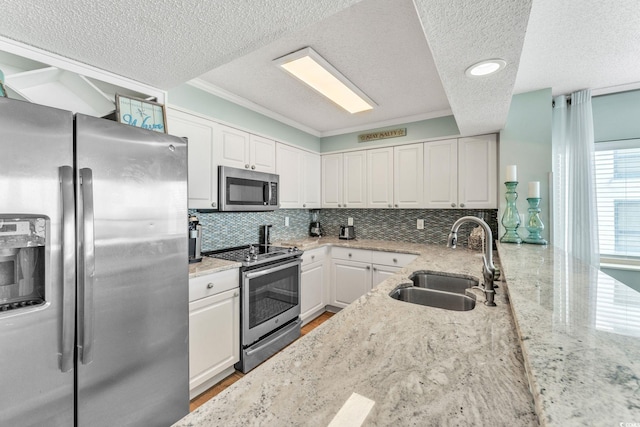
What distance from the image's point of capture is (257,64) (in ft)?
6.74

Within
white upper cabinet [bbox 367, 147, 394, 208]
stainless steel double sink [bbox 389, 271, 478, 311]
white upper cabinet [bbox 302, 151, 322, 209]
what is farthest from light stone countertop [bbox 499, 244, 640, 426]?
white upper cabinet [bbox 302, 151, 322, 209]

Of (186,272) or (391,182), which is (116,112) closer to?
(186,272)

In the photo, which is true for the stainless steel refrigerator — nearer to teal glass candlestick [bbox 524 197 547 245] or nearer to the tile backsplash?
the tile backsplash

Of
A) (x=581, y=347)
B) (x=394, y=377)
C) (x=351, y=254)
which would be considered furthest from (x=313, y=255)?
(x=581, y=347)

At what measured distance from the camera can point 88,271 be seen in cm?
121

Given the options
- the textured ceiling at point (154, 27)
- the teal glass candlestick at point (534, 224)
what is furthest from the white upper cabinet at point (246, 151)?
the teal glass candlestick at point (534, 224)

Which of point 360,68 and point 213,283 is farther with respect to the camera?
point 360,68

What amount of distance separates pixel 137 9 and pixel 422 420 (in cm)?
174

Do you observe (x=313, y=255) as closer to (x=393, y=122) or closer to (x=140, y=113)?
(x=393, y=122)

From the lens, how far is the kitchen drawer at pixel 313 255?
3049 mm

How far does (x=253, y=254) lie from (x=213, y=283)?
1.71 ft

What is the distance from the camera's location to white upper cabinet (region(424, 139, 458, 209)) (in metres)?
3.03

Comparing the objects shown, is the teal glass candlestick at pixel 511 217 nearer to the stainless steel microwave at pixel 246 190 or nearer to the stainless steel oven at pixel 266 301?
the stainless steel oven at pixel 266 301

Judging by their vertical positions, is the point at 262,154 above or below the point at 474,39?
below
